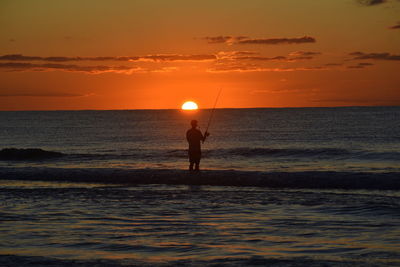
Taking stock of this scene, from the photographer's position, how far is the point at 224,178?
1970 cm

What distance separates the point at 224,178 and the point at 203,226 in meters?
8.90

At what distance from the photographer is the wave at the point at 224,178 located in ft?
61.3

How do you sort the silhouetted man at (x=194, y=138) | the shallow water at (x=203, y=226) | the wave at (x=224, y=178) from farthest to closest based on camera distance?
the silhouetted man at (x=194, y=138), the wave at (x=224, y=178), the shallow water at (x=203, y=226)

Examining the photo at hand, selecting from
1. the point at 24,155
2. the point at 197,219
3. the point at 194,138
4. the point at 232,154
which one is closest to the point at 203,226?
the point at 197,219

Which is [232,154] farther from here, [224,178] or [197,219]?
[197,219]

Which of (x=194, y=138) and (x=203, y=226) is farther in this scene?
(x=194, y=138)

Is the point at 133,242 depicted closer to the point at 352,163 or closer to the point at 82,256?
the point at 82,256

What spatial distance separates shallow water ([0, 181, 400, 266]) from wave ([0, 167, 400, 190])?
2470mm

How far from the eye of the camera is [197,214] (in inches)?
479

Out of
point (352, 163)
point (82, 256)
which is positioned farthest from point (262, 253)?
point (352, 163)

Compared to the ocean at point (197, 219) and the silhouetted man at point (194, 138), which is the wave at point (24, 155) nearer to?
the ocean at point (197, 219)

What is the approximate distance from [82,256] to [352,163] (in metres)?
22.2

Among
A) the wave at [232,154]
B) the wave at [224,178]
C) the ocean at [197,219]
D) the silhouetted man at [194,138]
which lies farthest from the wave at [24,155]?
the silhouetted man at [194,138]

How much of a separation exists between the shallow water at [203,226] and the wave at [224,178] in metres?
2.47
